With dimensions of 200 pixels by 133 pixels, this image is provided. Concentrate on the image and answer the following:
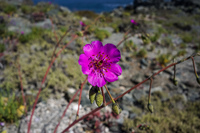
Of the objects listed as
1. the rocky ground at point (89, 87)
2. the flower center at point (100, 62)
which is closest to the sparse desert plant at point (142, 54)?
the rocky ground at point (89, 87)

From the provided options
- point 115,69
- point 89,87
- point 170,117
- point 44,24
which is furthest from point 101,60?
point 44,24

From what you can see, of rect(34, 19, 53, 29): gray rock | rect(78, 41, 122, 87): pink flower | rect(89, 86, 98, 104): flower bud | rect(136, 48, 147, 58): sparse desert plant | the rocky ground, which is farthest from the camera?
rect(34, 19, 53, 29): gray rock

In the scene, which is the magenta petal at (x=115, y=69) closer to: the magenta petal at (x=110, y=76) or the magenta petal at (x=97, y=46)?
the magenta petal at (x=110, y=76)

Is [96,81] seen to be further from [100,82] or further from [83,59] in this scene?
[83,59]

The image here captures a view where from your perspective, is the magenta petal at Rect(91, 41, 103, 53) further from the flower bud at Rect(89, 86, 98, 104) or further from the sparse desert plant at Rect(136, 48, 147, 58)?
the sparse desert plant at Rect(136, 48, 147, 58)

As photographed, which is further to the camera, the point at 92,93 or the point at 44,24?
the point at 44,24

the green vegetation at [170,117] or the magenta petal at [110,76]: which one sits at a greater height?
the magenta petal at [110,76]

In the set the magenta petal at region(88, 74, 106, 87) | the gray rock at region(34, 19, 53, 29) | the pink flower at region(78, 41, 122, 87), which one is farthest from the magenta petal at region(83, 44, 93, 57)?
the gray rock at region(34, 19, 53, 29)
